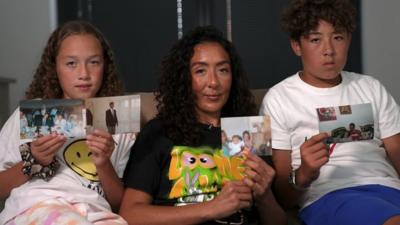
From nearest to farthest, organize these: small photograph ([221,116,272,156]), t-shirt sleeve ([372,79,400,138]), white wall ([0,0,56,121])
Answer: small photograph ([221,116,272,156]) → t-shirt sleeve ([372,79,400,138]) → white wall ([0,0,56,121])

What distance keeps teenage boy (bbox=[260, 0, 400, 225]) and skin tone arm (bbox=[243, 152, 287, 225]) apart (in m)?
0.11

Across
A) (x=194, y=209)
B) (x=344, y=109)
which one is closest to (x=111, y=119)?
(x=194, y=209)

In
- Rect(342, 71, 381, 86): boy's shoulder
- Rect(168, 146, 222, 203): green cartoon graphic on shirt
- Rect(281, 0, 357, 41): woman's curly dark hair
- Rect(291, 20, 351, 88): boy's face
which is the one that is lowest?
Rect(168, 146, 222, 203): green cartoon graphic on shirt

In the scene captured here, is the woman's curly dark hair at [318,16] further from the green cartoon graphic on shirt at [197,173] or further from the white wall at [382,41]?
the white wall at [382,41]

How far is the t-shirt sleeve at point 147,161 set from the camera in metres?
1.53

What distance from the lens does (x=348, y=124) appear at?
1.49m

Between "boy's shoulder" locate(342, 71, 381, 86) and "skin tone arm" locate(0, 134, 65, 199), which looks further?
"boy's shoulder" locate(342, 71, 381, 86)

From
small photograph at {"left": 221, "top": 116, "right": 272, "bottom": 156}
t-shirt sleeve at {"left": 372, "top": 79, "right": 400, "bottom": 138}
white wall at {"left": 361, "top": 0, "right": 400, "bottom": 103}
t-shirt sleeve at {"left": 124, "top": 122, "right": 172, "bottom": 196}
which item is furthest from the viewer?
white wall at {"left": 361, "top": 0, "right": 400, "bottom": 103}

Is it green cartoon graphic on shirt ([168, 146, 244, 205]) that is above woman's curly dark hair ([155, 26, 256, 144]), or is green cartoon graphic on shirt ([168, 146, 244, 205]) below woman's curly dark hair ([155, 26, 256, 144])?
below

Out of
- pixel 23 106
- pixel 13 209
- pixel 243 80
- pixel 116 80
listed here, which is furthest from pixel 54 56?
pixel 243 80

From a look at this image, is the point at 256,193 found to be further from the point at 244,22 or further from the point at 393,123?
the point at 244,22

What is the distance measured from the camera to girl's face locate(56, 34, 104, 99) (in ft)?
5.26

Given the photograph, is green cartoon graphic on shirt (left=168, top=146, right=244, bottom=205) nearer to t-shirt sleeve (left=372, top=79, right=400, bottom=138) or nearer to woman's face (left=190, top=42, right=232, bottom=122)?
woman's face (left=190, top=42, right=232, bottom=122)

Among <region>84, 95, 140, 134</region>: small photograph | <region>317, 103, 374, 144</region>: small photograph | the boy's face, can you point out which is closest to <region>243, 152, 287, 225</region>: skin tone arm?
<region>317, 103, 374, 144</region>: small photograph
